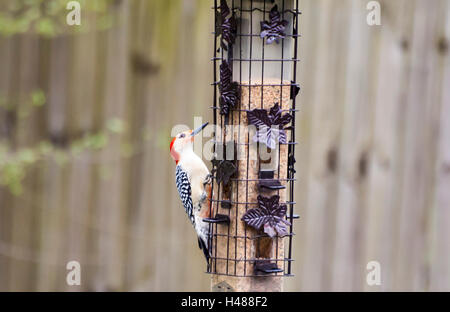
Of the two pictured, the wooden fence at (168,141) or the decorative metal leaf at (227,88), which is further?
the wooden fence at (168,141)

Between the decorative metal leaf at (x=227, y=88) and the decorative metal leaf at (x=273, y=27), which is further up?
the decorative metal leaf at (x=273, y=27)

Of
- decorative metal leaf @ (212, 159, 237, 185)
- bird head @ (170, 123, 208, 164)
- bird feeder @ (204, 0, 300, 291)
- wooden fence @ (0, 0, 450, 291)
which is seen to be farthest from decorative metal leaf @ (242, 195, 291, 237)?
wooden fence @ (0, 0, 450, 291)

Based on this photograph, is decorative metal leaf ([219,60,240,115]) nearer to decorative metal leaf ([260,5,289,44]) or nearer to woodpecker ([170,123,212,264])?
decorative metal leaf ([260,5,289,44])

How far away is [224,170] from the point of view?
2404 millimetres

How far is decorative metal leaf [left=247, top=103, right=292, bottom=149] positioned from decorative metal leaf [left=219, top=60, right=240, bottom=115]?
0.09 meters

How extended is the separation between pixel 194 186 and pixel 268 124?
0.56 metres

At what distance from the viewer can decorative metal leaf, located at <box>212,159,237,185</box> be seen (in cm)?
238

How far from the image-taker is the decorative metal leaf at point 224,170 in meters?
2.38

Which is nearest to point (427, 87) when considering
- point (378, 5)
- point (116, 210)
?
point (378, 5)

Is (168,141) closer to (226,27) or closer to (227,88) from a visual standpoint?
(227,88)

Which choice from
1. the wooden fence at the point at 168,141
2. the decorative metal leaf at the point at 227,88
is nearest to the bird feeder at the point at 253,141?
the decorative metal leaf at the point at 227,88

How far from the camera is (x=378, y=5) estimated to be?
322 cm

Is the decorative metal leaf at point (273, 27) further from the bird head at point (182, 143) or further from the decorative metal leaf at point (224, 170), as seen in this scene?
the bird head at point (182, 143)

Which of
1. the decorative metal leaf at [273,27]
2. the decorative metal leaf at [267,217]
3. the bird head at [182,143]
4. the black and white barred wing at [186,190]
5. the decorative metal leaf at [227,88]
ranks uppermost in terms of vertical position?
the decorative metal leaf at [273,27]
